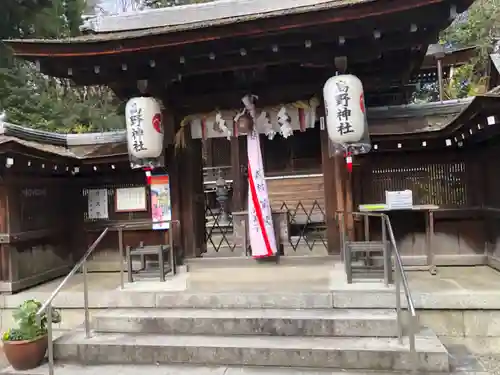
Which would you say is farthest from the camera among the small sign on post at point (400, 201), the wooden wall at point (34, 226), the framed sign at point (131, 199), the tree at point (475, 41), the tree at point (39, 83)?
the tree at point (475, 41)

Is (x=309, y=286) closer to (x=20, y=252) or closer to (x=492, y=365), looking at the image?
(x=492, y=365)

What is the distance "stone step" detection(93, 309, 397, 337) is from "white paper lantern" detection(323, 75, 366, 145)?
7.91 feet

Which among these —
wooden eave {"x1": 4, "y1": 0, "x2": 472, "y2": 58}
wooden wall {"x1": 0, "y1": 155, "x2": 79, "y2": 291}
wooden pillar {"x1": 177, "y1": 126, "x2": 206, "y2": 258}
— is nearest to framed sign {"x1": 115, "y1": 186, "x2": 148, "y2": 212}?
wooden pillar {"x1": 177, "y1": 126, "x2": 206, "y2": 258}

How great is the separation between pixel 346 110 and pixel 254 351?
347cm

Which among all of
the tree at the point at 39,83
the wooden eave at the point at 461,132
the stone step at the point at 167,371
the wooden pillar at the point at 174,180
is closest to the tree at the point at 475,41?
the wooden eave at the point at 461,132

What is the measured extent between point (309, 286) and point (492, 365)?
2.22 m

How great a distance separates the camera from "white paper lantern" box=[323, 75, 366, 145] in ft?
20.0

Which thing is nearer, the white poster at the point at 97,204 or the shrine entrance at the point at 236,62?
the shrine entrance at the point at 236,62

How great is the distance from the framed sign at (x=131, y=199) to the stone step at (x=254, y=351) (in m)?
3.07

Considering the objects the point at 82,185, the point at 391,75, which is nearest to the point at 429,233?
the point at 391,75

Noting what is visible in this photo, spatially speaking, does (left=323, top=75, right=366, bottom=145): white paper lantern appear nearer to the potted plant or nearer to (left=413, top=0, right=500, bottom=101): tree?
the potted plant

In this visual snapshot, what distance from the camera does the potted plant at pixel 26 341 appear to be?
480 cm

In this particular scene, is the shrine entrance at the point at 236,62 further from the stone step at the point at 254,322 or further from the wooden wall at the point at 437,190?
the stone step at the point at 254,322

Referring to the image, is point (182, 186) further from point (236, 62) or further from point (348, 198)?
point (348, 198)
